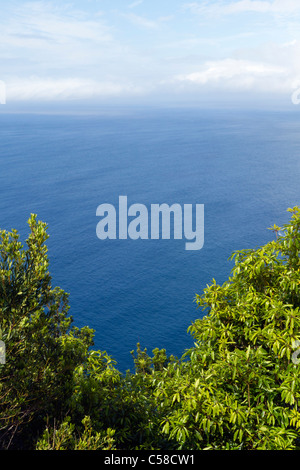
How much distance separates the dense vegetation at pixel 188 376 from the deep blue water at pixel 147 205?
3746 cm

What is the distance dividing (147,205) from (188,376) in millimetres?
96220

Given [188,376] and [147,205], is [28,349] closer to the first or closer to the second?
[188,376]

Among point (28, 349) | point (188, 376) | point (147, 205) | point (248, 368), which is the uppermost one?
point (147, 205)

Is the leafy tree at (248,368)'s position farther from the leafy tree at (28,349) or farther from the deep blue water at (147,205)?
the deep blue water at (147,205)

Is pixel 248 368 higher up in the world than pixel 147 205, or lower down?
lower down

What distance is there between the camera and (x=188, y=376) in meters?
11.5

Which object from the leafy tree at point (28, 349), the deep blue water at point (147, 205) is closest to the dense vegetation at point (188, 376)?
the leafy tree at point (28, 349)

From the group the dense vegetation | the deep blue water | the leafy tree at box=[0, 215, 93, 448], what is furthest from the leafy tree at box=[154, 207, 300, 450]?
the deep blue water

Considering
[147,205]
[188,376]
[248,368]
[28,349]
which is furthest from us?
[147,205]

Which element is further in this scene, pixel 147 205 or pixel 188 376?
pixel 147 205

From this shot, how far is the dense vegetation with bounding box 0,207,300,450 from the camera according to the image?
32.4ft

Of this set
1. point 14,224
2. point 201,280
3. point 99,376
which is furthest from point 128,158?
point 99,376

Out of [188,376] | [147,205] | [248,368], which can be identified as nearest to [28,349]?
[188,376]

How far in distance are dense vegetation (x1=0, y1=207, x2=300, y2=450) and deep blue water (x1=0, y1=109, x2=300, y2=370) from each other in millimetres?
37461
